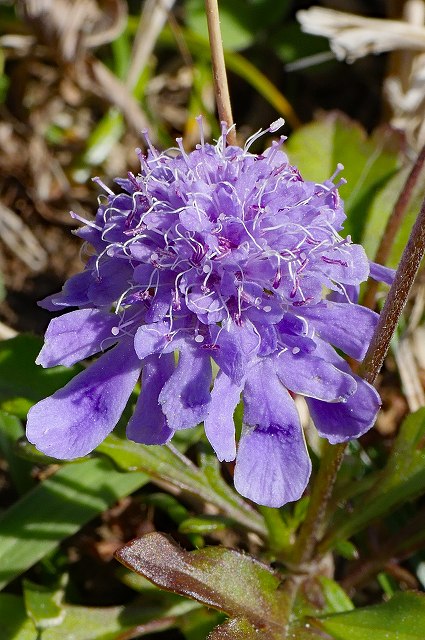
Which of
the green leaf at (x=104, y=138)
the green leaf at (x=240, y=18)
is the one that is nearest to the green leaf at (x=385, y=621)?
the green leaf at (x=104, y=138)

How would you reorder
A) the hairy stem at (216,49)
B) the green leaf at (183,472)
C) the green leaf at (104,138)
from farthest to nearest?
the green leaf at (104,138)
the green leaf at (183,472)
the hairy stem at (216,49)

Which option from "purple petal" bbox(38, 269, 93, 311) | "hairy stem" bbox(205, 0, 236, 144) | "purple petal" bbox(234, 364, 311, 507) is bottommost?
"purple petal" bbox(234, 364, 311, 507)

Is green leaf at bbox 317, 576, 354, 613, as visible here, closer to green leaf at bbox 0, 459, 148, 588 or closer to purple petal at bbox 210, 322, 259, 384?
green leaf at bbox 0, 459, 148, 588

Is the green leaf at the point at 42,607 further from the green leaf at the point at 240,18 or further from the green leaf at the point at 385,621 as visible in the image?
the green leaf at the point at 240,18

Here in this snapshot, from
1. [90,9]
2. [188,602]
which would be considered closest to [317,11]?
[90,9]

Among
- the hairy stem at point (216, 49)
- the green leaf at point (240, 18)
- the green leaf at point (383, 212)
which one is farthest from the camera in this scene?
Answer: the green leaf at point (240, 18)

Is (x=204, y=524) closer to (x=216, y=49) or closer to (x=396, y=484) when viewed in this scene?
(x=396, y=484)

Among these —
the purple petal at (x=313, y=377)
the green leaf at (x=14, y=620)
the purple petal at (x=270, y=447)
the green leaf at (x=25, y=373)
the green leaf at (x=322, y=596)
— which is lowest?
the green leaf at (x=14, y=620)

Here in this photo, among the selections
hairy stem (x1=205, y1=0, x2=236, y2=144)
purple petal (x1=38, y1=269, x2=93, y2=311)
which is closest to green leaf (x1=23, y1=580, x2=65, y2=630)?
purple petal (x1=38, y1=269, x2=93, y2=311)

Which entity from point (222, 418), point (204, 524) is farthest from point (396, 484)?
point (222, 418)
